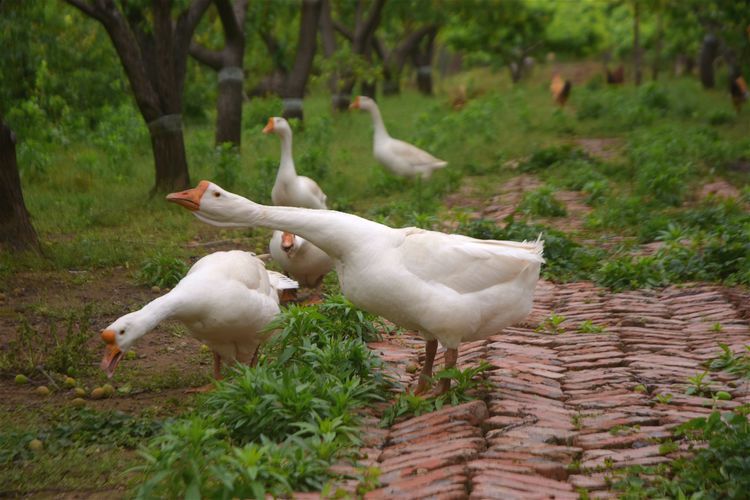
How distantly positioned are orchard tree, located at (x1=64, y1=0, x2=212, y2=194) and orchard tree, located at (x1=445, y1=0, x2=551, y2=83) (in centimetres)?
1814

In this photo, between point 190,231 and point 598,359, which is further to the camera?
point 190,231

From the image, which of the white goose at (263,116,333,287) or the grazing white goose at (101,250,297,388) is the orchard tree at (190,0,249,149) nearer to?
→ the white goose at (263,116,333,287)

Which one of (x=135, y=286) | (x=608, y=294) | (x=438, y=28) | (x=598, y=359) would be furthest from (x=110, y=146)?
(x=438, y=28)

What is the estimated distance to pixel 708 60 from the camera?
2888 cm

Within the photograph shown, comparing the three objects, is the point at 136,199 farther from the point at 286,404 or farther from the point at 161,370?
the point at 286,404

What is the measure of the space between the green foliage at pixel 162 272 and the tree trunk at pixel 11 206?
132 cm

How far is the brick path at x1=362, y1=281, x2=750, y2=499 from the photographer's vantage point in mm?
4039

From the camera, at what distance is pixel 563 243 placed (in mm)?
8180

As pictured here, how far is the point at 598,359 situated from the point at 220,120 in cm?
1019

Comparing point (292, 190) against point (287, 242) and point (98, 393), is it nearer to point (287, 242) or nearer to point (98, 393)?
point (287, 242)

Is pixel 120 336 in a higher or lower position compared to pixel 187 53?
higher

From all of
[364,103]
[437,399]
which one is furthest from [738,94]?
[437,399]

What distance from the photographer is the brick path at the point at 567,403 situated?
404cm

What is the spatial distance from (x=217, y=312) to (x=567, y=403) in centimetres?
198
